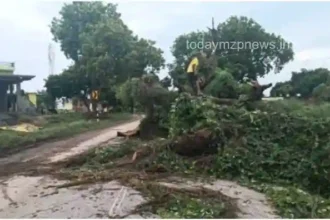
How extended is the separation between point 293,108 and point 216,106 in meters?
2.38

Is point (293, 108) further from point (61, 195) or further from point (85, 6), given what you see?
point (85, 6)

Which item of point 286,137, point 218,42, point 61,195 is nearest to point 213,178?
point 286,137

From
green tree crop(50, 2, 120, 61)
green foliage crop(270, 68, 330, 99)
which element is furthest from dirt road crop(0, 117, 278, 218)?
green tree crop(50, 2, 120, 61)

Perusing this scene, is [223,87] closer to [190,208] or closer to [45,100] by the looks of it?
[190,208]

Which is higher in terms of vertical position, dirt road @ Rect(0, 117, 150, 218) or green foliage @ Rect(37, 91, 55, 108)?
green foliage @ Rect(37, 91, 55, 108)

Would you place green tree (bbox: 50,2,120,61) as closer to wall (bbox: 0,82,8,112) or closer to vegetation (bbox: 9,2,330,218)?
wall (bbox: 0,82,8,112)

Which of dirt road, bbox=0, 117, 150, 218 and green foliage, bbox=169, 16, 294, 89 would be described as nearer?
dirt road, bbox=0, 117, 150, 218

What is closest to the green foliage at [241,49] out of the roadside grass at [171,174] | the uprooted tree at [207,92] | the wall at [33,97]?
the uprooted tree at [207,92]

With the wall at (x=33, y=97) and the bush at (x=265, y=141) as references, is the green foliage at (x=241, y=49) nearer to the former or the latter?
the bush at (x=265, y=141)

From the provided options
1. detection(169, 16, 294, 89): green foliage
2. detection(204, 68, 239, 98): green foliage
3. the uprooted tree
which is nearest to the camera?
the uprooted tree

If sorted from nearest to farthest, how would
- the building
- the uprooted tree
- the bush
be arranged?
the bush
the uprooted tree
the building

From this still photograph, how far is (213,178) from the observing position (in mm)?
8711

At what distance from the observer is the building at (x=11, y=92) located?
26.2m

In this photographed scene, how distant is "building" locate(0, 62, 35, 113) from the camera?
26.2 meters
